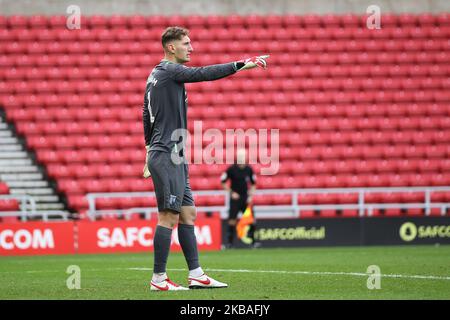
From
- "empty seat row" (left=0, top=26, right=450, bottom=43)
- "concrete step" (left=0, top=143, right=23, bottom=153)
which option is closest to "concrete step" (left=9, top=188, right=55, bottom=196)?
"concrete step" (left=0, top=143, right=23, bottom=153)

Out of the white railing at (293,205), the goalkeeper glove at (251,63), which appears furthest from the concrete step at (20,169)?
the goalkeeper glove at (251,63)

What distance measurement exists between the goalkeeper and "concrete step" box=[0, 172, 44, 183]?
14.1m

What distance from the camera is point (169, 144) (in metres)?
8.76

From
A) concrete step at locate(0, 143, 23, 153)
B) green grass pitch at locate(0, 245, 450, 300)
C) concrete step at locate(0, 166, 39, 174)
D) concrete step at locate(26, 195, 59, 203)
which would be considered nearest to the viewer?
green grass pitch at locate(0, 245, 450, 300)

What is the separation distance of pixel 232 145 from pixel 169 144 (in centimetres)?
1465

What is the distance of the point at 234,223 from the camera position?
770 inches

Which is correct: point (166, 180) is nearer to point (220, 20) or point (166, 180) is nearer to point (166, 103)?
point (166, 103)

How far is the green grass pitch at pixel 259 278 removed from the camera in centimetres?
832

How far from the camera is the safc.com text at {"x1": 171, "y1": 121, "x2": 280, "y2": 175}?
23.2 m

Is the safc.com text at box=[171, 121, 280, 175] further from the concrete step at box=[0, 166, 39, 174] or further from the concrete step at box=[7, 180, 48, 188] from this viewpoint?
the concrete step at box=[0, 166, 39, 174]

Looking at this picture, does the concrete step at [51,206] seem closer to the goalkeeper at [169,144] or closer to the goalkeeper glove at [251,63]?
the goalkeeper at [169,144]

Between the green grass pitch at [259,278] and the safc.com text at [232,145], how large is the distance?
26.1 ft

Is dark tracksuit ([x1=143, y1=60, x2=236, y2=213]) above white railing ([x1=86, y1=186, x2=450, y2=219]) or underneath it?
above
